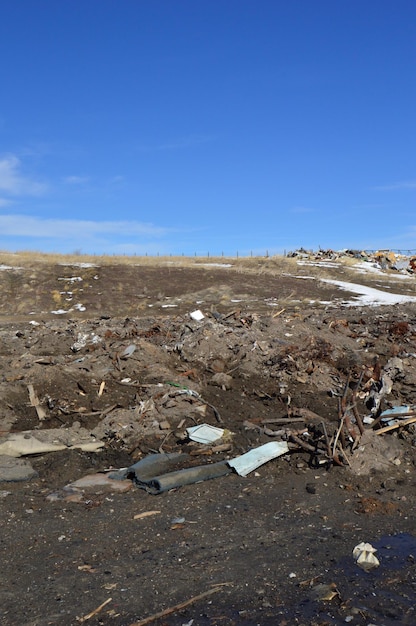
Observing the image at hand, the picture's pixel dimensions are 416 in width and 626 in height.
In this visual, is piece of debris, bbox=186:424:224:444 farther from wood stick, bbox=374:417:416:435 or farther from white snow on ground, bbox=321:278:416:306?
white snow on ground, bbox=321:278:416:306

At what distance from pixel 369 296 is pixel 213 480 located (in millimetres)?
19943

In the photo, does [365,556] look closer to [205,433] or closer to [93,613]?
[93,613]

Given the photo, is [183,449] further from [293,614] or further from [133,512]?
[293,614]

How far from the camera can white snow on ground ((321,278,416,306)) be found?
22594 mm

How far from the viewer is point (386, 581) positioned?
13.1ft

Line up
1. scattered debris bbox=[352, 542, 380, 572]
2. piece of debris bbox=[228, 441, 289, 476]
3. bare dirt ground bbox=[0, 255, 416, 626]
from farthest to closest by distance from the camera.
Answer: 1. piece of debris bbox=[228, 441, 289, 476]
2. scattered debris bbox=[352, 542, 380, 572]
3. bare dirt ground bbox=[0, 255, 416, 626]

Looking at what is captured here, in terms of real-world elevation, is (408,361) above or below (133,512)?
above

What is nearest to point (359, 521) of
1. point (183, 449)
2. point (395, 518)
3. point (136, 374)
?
point (395, 518)

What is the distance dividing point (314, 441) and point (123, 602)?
3.58 meters

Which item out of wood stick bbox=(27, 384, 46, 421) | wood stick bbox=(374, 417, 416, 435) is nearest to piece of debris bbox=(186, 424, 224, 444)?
wood stick bbox=(374, 417, 416, 435)

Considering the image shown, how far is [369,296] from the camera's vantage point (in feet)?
80.7

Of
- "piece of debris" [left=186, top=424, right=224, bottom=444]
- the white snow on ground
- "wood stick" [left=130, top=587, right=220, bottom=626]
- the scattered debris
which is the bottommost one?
"piece of debris" [left=186, top=424, right=224, bottom=444]

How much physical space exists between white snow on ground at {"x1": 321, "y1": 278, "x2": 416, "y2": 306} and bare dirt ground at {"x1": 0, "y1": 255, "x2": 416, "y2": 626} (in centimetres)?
902

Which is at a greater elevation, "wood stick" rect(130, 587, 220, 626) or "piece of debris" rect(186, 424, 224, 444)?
"wood stick" rect(130, 587, 220, 626)
